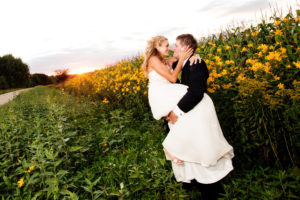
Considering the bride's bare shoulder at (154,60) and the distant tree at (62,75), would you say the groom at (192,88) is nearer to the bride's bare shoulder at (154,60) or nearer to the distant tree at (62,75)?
the bride's bare shoulder at (154,60)

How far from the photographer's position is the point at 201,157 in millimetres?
1553

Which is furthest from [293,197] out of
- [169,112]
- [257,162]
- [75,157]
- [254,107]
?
[75,157]

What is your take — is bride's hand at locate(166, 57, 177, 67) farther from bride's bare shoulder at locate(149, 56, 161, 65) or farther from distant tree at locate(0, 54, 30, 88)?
distant tree at locate(0, 54, 30, 88)

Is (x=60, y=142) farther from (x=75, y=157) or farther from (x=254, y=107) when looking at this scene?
(x=254, y=107)

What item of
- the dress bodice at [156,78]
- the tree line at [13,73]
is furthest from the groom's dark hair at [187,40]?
the tree line at [13,73]

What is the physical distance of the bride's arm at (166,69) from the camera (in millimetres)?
1894

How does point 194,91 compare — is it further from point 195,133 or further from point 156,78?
point 156,78

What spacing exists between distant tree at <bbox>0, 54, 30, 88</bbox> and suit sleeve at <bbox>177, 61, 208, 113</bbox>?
46765 millimetres

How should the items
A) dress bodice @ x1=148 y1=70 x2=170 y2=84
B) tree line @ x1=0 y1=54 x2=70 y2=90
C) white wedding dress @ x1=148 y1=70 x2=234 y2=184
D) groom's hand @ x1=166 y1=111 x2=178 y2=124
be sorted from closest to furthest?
white wedding dress @ x1=148 y1=70 x2=234 y2=184 → groom's hand @ x1=166 y1=111 x2=178 y2=124 → dress bodice @ x1=148 y1=70 x2=170 y2=84 → tree line @ x1=0 y1=54 x2=70 y2=90

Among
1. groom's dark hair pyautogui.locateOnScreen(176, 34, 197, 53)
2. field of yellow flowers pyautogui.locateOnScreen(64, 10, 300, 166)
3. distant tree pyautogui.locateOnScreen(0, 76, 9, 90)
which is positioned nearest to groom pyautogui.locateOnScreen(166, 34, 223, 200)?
groom's dark hair pyautogui.locateOnScreen(176, 34, 197, 53)

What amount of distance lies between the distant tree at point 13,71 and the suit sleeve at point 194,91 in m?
46.8

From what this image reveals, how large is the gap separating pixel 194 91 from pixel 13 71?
49.9 m

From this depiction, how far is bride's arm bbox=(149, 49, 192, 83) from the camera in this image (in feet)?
6.21

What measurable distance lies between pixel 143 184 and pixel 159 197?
256 millimetres
